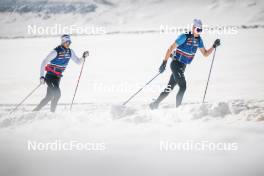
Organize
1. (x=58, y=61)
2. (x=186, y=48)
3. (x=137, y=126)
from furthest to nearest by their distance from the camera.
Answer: (x=58, y=61) < (x=186, y=48) < (x=137, y=126)

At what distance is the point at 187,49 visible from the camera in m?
7.14

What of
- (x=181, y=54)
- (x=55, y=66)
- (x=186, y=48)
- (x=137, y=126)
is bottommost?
(x=137, y=126)

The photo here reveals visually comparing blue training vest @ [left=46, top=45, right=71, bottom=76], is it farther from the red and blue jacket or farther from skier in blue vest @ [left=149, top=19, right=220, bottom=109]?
the red and blue jacket

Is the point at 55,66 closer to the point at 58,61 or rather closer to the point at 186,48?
the point at 58,61

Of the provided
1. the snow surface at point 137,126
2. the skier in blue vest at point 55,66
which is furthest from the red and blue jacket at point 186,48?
the skier in blue vest at point 55,66

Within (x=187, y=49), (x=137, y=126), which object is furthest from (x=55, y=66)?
(x=187, y=49)

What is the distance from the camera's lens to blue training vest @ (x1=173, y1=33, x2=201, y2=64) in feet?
23.3

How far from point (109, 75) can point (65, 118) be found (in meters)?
7.22

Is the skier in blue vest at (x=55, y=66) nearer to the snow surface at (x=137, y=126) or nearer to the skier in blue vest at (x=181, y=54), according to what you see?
the snow surface at (x=137, y=126)

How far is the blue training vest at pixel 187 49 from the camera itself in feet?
23.3

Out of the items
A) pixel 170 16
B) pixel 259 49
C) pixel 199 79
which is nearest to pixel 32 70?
pixel 199 79

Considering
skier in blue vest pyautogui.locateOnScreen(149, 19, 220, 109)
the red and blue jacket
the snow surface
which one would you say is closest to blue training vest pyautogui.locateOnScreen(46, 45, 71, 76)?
the snow surface

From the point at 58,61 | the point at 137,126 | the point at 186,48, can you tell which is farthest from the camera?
the point at 58,61

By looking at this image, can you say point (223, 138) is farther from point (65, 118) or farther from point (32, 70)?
point (32, 70)
